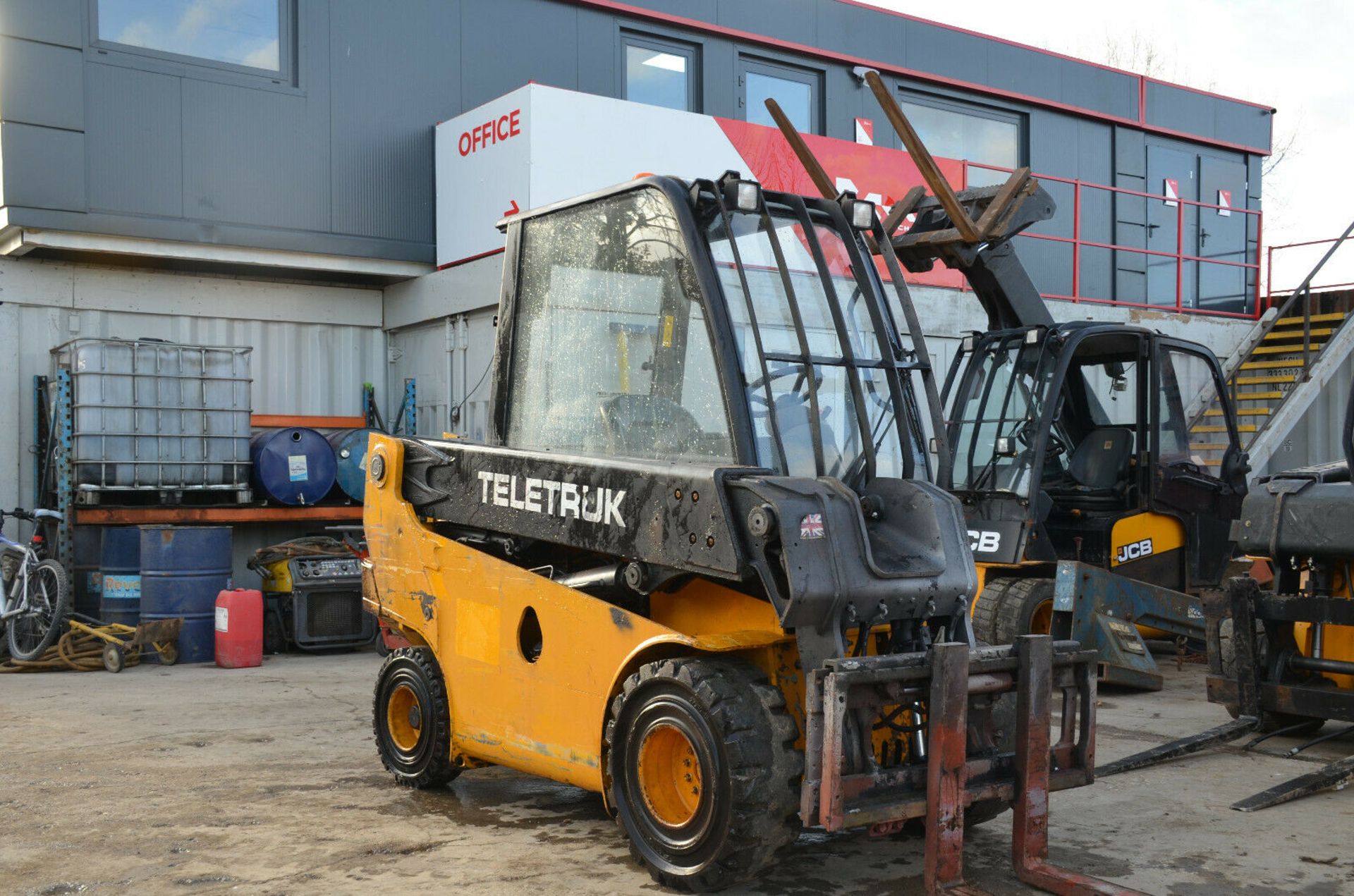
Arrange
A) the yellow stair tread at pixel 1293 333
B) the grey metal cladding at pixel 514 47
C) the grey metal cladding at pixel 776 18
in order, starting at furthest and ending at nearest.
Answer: the yellow stair tread at pixel 1293 333
the grey metal cladding at pixel 776 18
the grey metal cladding at pixel 514 47

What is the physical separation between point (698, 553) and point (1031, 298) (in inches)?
224

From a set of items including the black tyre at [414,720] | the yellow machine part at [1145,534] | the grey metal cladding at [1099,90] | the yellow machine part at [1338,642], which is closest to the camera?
the black tyre at [414,720]

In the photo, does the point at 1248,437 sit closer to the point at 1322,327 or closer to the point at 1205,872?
the point at 1322,327

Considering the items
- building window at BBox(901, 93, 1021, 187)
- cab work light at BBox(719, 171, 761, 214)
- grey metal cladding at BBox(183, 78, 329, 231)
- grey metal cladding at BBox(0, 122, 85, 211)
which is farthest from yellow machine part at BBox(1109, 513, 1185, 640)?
grey metal cladding at BBox(0, 122, 85, 211)

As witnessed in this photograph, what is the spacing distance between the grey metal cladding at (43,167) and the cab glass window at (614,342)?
7598 millimetres

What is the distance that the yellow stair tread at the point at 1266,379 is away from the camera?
16.1 meters

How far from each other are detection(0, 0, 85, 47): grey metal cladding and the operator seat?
364 inches

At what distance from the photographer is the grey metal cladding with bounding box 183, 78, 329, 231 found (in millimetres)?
12469

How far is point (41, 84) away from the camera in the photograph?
1161cm

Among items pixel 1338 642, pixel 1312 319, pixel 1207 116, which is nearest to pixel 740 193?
pixel 1338 642

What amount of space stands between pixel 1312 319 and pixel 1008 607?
1113 centimetres

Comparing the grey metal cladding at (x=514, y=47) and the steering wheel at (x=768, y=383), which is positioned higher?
the grey metal cladding at (x=514, y=47)

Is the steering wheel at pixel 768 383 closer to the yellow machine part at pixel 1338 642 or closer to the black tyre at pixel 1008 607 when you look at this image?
the yellow machine part at pixel 1338 642

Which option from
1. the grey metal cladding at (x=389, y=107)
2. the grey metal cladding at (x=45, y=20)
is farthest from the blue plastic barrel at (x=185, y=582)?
the grey metal cladding at (x=45, y=20)
